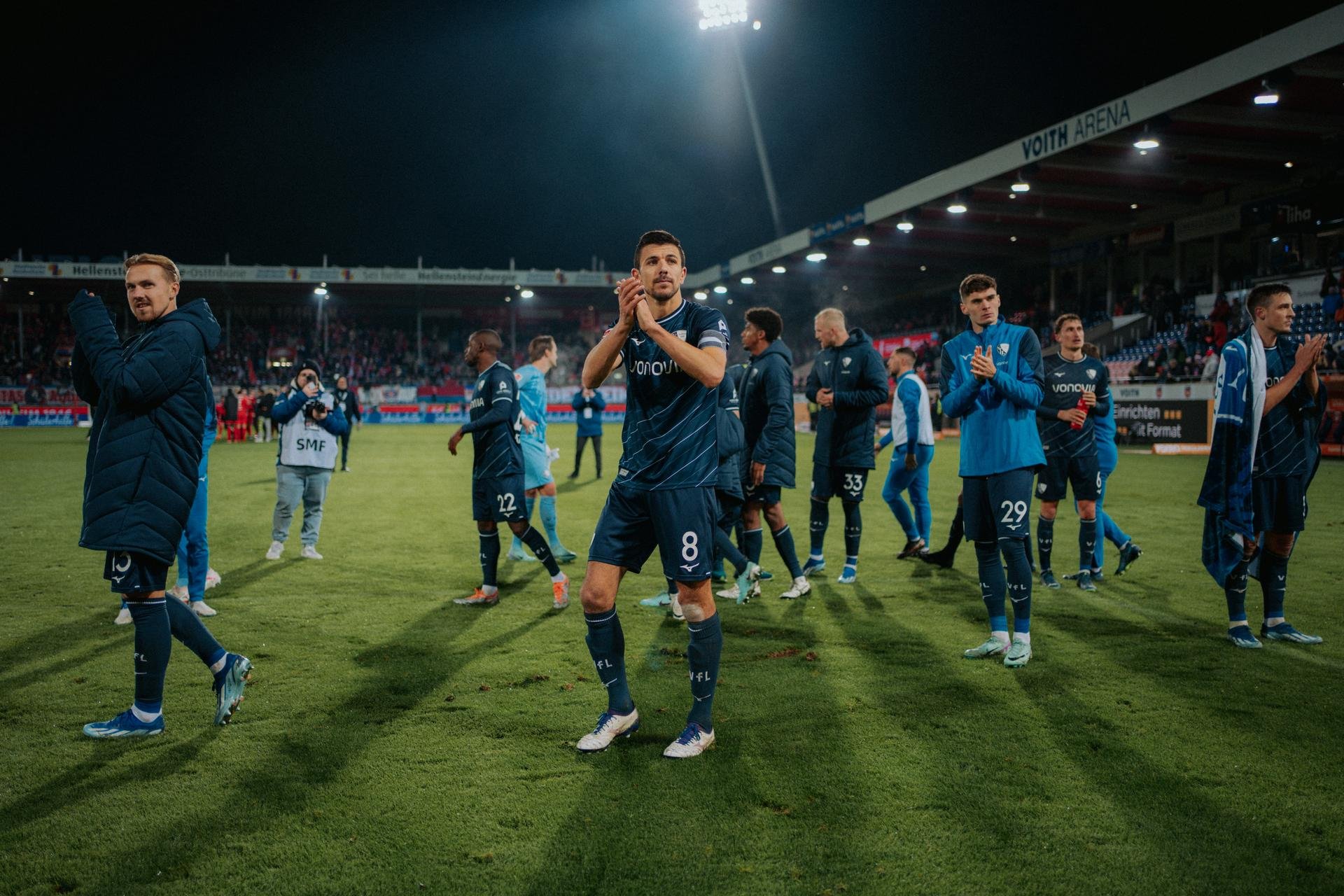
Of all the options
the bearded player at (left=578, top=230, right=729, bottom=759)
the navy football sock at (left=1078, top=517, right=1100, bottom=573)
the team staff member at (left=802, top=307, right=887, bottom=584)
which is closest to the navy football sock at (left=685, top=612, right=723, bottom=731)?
the bearded player at (left=578, top=230, right=729, bottom=759)

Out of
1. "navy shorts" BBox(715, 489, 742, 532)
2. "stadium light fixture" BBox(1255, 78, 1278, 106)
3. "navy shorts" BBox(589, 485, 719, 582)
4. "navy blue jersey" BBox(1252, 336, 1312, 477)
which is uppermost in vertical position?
"stadium light fixture" BBox(1255, 78, 1278, 106)

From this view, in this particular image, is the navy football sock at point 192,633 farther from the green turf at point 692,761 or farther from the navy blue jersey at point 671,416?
the navy blue jersey at point 671,416

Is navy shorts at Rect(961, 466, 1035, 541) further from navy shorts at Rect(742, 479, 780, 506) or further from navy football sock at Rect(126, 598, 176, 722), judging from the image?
navy football sock at Rect(126, 598, 176, 722)

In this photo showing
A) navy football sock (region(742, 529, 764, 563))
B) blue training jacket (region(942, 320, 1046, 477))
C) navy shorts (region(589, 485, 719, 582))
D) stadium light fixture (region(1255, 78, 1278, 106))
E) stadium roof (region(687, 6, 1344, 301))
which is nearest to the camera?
navy shorts (region(589, 485, 719, 582))

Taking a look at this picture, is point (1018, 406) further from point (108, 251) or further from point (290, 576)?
point (108, 251)

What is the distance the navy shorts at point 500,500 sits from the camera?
20.8 ft

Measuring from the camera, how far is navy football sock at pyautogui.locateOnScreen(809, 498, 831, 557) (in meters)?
7.22

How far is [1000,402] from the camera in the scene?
4.90m

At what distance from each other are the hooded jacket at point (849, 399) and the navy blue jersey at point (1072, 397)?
53.2 inches

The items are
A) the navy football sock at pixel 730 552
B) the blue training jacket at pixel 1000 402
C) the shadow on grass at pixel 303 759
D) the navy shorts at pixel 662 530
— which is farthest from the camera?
the navy football sock at pixel 730 552

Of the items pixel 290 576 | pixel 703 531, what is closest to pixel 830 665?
pixel 703 531

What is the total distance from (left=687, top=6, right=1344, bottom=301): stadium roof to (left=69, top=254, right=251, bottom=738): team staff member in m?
19.3

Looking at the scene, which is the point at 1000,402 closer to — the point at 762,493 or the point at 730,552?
the point at 762,493

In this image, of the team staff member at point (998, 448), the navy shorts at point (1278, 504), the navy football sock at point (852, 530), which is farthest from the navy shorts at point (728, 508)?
the navy shorts at point (1278, 504)
